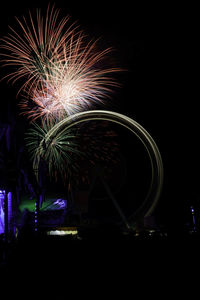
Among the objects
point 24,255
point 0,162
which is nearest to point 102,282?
point 24,255

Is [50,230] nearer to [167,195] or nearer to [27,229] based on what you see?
[27,229]

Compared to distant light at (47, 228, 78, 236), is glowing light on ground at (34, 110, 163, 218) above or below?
above

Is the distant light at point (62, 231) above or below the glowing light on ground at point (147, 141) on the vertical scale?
below

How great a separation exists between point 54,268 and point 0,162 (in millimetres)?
6186

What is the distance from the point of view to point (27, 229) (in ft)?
29.2

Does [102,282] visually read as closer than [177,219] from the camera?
Yes

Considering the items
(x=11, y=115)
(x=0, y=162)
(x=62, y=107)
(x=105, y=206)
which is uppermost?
(x=62, y=107)

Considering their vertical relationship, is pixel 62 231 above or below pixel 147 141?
below

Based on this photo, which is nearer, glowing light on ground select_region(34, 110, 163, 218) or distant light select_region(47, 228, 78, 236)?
distant light select_region(47, 228, 78, 236)

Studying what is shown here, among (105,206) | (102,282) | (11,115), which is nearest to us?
(102,282)

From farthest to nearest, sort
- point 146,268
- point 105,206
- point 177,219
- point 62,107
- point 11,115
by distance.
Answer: point 105,206, point 62,107, point 11,115, point 177,219, point 146,268

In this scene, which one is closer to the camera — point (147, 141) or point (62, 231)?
point (62, 231)

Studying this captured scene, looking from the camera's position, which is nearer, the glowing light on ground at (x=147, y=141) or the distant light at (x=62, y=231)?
the distant light at (x=62, y=231)

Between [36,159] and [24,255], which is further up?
[36,159]
